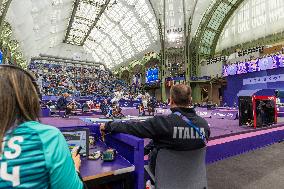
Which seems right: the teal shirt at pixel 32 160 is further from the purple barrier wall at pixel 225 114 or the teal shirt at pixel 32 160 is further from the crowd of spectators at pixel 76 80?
the crowd of spectators at pixel 76 80

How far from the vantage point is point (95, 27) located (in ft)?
150

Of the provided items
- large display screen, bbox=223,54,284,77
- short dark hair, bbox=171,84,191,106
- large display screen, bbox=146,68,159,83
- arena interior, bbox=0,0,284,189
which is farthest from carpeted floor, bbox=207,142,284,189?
large display screen, bbox=146,68,159,83

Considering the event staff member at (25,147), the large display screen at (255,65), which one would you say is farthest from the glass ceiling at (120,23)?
the event staff member at (25,147)

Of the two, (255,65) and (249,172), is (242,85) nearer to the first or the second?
(255,65)

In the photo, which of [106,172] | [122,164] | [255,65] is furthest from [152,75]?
[106,172]

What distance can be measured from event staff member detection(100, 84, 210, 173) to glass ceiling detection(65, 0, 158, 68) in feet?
108

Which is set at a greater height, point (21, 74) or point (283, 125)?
Result: point (21, 74)

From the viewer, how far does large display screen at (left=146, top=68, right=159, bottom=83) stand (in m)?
40.4

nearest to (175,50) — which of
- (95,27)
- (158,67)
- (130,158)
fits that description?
(158,67)

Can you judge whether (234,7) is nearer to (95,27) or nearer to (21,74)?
(95,27)

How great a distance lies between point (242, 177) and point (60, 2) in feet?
107

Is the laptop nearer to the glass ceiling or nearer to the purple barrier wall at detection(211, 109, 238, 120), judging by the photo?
the purple barrier wall at detection(211, 109, 238, 120)

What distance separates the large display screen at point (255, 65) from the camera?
2334 cm

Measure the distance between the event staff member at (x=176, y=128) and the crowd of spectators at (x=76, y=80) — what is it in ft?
87.6
